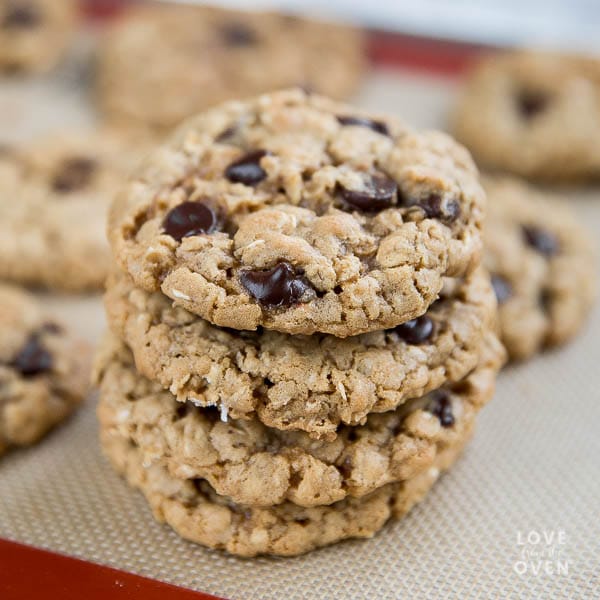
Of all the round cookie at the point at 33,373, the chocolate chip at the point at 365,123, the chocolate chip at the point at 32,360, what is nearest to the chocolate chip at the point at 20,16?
the round cookie at the point at 33,373

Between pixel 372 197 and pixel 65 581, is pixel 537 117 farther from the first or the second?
pixel 65 581

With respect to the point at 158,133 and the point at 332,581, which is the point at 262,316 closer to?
the point at 332,581

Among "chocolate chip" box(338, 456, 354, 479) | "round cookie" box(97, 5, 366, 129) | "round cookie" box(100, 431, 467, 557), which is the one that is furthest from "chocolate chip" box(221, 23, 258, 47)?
"chocolate chip" box(338, 456, 354, 479)

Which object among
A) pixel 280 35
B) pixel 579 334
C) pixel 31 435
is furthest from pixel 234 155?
pixel 280 35

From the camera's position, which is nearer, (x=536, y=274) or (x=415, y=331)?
(x=415, y=331)

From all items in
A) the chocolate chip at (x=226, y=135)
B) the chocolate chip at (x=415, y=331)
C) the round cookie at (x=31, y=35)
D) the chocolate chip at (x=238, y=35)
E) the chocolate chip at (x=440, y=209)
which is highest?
the chocolate chip at (x=440, y=209)

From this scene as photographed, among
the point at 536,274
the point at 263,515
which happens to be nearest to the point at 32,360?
the point at 263,515

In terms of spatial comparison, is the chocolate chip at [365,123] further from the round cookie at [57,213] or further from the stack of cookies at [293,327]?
the round cookie at [57,213]

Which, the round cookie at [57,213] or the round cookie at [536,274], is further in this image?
the round cookie at [57,213]
